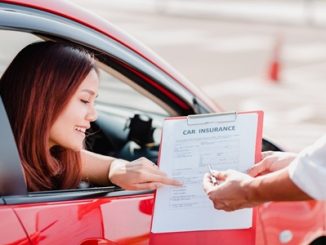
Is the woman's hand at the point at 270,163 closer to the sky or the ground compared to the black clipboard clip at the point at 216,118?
closer to the ground

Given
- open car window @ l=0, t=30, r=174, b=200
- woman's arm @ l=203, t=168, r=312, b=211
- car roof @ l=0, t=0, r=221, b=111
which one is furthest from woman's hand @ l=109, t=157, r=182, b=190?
open car window @ l=0, t=30, r=174, b=200

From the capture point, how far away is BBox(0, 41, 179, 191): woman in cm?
317

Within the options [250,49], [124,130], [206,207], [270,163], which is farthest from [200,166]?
[250,49]

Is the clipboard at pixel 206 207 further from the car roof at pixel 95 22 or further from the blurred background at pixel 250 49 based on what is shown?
the blurred background at pixel 250 49

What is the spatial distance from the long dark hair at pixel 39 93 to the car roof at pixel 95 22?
10 centimetres

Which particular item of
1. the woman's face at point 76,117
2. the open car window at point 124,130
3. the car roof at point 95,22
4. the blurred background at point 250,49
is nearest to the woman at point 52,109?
the woman's face at point 76,117

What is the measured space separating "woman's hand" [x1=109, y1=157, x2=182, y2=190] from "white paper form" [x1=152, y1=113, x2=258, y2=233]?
2 cm

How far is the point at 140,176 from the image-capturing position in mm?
3170

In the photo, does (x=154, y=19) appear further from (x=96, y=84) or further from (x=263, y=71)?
(x=96, y=84)

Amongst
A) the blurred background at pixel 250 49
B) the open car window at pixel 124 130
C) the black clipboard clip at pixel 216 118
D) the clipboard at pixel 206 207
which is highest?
the blurred background at pixel 250 49

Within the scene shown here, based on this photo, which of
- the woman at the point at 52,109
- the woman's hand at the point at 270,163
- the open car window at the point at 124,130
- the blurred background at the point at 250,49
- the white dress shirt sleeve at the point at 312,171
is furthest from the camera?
the blurred background at the point at 250,49

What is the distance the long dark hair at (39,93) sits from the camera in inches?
125

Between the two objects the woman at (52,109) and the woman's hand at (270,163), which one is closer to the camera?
the woman's hand at (270,163)

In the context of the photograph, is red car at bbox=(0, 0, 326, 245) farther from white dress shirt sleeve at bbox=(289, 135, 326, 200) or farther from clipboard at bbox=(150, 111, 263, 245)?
white dress shirt sleeve at bbox=(289, 135, 326, 200)
